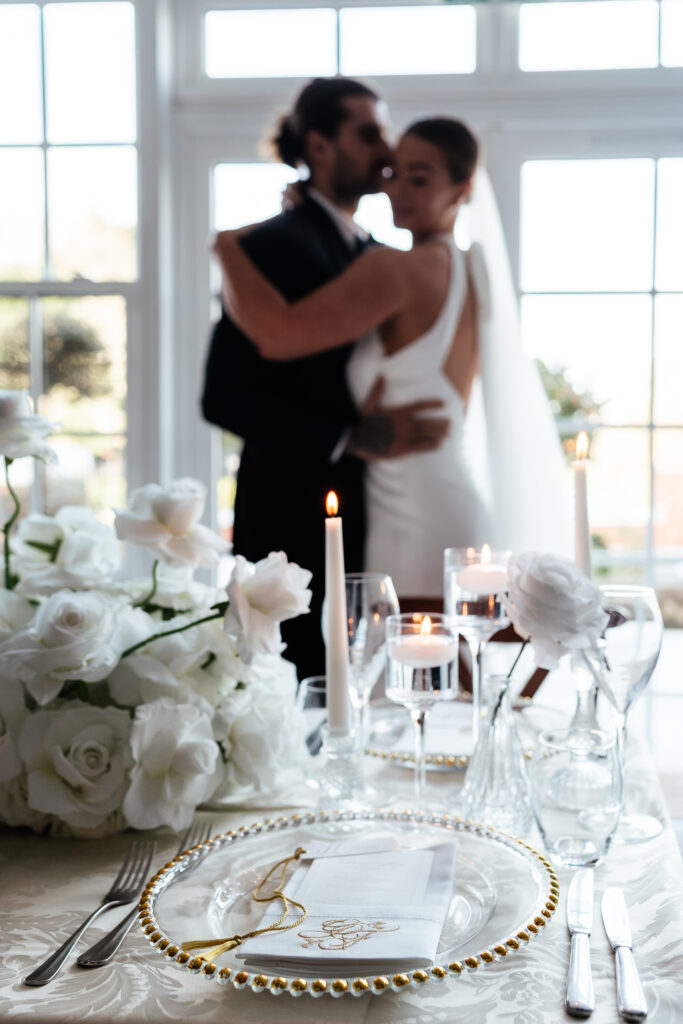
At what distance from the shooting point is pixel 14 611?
37.6 inches

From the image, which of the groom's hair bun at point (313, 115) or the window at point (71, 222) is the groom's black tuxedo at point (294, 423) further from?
the window at point (71, 222)

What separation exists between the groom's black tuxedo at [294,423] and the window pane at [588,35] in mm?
848

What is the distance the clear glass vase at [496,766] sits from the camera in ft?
3.12

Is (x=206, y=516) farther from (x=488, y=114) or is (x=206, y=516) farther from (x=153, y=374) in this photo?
(x=488, y=114)

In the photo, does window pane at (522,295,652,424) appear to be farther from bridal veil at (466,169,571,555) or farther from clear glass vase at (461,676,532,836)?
clear glass vase at (461,676,532,836)

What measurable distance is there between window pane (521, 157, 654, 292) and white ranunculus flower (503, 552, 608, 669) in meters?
2.04

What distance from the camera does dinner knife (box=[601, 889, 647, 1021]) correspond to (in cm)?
61

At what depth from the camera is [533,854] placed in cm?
81

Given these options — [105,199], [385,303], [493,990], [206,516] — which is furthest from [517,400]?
[493,990]

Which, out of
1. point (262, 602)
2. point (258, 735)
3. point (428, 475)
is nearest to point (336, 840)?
point (258, 735)

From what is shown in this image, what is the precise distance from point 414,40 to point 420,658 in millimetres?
2272

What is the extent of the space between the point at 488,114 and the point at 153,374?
1125 millimetres

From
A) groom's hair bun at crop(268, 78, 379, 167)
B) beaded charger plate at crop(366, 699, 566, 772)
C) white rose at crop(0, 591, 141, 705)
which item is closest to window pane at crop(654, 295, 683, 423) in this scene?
groom's hair bun at crop(268, 78, 379, 167)

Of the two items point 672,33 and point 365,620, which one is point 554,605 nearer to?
point 365,620
